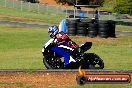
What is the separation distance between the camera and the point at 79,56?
1575 centimetres

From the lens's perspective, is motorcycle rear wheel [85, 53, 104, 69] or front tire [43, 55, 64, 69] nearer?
front tire [43, 55, 64, 69]

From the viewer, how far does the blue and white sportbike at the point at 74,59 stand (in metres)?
15.6

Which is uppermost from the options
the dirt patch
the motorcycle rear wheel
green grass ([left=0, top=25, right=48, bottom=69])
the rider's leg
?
the rider's leg

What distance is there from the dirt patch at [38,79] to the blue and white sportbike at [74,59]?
1.28 m

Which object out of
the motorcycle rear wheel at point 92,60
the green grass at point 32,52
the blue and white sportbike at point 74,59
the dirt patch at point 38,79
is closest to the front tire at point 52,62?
the blue and white sportbike at point 74,59

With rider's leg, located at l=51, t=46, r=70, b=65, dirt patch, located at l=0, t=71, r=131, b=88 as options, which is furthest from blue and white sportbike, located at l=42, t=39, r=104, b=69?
dirt patch, located at l=0, t=71, r=131, b=88

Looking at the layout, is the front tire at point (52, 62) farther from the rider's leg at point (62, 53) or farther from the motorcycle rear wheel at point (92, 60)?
the motorcycle rear wheel at point (92, 60)

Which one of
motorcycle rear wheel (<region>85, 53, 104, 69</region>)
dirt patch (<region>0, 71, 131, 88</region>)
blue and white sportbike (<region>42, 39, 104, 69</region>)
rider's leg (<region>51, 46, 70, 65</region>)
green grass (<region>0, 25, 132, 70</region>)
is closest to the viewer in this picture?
dirt patch (<region>0, 71, 131, 88</region>)

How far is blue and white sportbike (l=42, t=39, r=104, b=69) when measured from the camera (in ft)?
51.1

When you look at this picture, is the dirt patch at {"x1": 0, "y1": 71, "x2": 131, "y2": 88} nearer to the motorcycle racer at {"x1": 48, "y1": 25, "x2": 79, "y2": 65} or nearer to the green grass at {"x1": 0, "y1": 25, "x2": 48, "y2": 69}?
the motorcycle racer at {"x1": 48, "y1": 25, "x2": 79, "y2": 65}

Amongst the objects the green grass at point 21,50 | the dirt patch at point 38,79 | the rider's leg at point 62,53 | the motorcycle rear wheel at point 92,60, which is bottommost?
the green grass at point 21,50

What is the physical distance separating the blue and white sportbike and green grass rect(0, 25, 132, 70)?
2.33 meters

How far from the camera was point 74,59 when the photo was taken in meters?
15.8

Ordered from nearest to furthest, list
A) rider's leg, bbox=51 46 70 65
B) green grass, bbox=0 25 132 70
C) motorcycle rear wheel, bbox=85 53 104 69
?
1. rider's leg, bbox=51 46 70 65
2. motorcycle rear wheel, bbox=85 53 104 69
3. green grass, bbox=0 25 132 70
